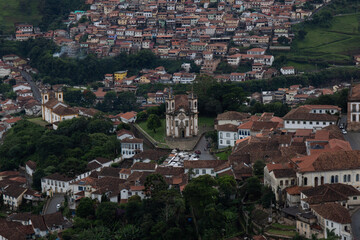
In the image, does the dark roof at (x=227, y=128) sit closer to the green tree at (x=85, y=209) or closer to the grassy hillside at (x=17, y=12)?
the green tree at (x=85, y=209)

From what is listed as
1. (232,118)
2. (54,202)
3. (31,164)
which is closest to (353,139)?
(232,118)

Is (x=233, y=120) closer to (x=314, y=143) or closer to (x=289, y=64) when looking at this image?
(x=314, y=143)

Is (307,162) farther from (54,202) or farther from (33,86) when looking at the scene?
(33,86)

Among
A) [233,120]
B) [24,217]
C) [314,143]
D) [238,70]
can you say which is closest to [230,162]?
[314,143]

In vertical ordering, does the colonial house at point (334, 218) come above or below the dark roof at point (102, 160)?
above

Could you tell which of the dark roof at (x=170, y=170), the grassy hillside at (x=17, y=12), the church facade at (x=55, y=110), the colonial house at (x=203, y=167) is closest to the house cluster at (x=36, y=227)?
the dark roof at (x=170, y=170)

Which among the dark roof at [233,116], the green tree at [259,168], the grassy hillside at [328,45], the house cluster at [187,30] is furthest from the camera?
the house cluster at [187,30]
